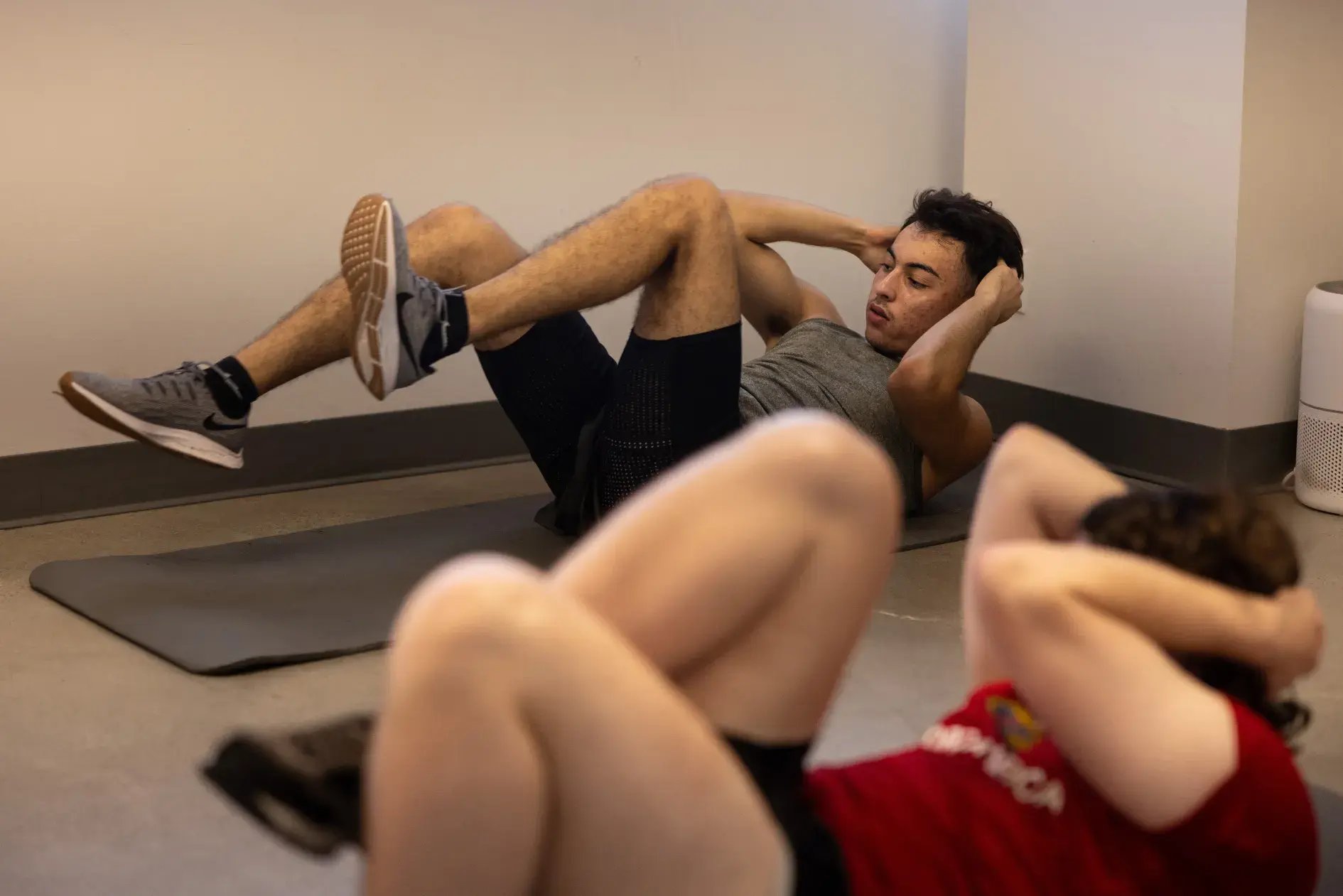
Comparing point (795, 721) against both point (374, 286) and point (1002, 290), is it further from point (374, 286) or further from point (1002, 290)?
point (1002, 290)

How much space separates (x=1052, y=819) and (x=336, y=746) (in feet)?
1.76

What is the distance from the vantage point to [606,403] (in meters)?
2.64

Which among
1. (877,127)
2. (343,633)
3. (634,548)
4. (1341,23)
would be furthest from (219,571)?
(1341,23)

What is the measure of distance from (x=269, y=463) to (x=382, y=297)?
4.31ft

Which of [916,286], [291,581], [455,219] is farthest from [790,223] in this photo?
[291,581]

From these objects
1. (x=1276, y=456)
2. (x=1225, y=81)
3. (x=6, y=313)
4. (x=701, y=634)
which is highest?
(x=1225, y=81)

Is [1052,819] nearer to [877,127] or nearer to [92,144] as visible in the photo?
[92,144]

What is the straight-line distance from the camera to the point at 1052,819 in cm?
113

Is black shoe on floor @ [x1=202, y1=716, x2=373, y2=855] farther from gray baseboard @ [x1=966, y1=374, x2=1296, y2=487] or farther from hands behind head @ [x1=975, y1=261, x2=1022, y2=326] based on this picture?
gray baseboard @ [x1=966, y1=374, x2=1296, y2=487]

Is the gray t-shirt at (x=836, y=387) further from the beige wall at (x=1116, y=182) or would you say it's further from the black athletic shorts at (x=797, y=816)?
the black athletic shorts at (x=797, y=816)

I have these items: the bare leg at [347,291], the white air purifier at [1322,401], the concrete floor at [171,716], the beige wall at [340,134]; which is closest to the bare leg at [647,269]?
the bare leg at [347,291]

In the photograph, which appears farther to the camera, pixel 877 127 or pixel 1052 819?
pixel 877 127

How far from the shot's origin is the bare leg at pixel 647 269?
238cm

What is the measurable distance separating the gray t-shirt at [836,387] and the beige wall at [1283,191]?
0.79 meters
